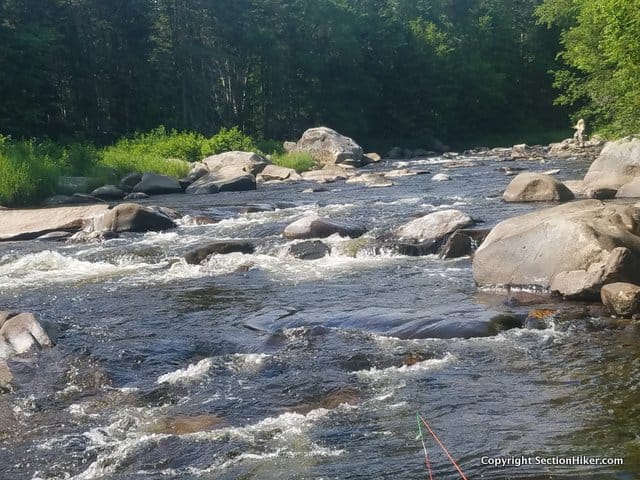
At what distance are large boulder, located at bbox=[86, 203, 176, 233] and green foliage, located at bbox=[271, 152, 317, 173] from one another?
14.8m

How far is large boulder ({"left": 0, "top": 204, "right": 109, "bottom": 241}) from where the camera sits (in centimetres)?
1738

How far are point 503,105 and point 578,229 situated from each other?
176ft

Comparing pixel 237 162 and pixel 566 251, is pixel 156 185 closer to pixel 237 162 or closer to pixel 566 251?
pixel 237 162

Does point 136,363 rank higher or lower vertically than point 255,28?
lower

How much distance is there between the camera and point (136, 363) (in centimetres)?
822

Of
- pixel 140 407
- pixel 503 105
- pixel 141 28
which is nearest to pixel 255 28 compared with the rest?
pixel 141 28

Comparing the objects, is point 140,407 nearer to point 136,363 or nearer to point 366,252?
point 136,363

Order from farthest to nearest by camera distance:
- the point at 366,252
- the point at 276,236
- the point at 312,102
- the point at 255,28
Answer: the point at 312,102 < the point at 255,28 < the point at 276,236 < the point at 366,252

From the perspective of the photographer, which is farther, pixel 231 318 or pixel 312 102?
pixel 312 102

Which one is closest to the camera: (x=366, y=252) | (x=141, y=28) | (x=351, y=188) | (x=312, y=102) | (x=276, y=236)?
(x=366, y=252)

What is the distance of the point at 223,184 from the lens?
84.6ft

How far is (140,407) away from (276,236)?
8813 mm

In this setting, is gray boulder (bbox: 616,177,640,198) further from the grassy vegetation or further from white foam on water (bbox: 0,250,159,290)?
the grassy vegetation

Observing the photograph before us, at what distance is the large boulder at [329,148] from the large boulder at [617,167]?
1640 centimetres
